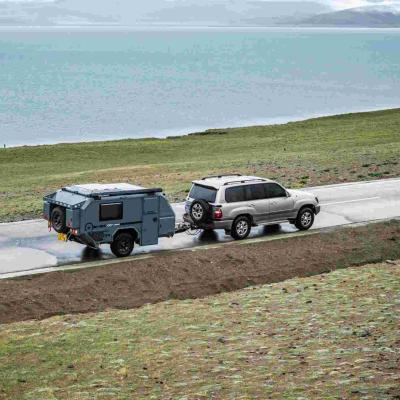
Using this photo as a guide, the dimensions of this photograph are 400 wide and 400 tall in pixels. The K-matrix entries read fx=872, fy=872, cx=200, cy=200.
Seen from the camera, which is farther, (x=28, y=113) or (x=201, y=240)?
(x=28, y=113)

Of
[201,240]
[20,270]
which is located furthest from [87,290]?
[201,240]

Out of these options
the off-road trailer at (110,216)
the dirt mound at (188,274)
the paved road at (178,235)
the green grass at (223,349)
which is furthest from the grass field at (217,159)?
the green grass at (223,349)

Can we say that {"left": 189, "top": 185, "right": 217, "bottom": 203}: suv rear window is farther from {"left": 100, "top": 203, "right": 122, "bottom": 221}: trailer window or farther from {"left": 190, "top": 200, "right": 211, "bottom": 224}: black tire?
{"left": 100, "top": 203, "right": 122, "bottom": 221}: trailer window

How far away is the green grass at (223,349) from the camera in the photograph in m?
13.3

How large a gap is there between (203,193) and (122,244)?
148 inches

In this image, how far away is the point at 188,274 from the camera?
22.4 meters

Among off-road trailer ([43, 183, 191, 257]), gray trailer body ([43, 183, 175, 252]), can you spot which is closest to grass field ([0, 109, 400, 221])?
off-road trailer ([43, 183, 191, 257])

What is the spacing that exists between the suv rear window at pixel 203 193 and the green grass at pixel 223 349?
21.1ft

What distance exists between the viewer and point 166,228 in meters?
24.8

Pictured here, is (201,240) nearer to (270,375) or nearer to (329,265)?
(329,265)

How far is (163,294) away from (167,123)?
277 ft

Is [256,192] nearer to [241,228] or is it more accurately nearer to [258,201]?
[258,201]

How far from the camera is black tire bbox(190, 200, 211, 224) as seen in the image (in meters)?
25.9

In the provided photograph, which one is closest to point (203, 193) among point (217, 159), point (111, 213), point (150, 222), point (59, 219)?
point (150, 222)
